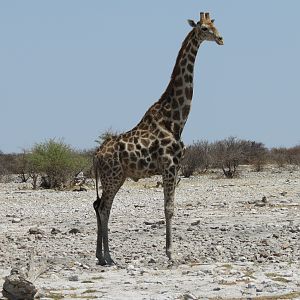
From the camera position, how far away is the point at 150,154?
12.4 m

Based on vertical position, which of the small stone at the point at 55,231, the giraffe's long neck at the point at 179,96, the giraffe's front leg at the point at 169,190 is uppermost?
the giraffe's long neck at the point at 179,96

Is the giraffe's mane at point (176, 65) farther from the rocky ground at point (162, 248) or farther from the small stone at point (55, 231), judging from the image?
the small stone at point (55, 231)

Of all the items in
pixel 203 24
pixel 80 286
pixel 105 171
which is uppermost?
pixel 203 24

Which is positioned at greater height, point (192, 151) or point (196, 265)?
point (192, 151)

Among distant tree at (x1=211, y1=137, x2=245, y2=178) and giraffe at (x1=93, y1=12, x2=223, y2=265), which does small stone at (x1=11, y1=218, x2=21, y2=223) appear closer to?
giraffe at (x1=93, y1=12, x2=223, y2=265)

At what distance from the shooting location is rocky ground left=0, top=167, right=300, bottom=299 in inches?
366

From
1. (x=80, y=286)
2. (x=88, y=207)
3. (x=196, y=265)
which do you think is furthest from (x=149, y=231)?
(x=88, y=207)

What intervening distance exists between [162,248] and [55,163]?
2034 centimetres

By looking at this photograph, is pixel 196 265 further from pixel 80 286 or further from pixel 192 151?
pixel 192 151

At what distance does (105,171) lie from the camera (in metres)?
12.4

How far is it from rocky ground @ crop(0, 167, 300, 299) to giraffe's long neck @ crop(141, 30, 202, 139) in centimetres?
190

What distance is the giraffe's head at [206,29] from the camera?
498 inches

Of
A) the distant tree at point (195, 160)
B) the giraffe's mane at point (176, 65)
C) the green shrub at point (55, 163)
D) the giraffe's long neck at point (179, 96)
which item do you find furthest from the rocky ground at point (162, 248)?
the distant tree at point (195, 160)

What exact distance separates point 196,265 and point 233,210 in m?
7.98
